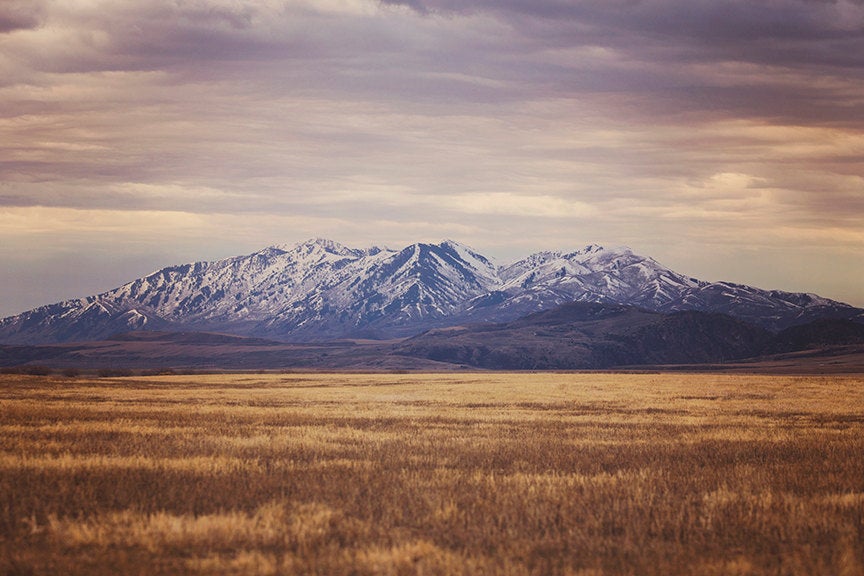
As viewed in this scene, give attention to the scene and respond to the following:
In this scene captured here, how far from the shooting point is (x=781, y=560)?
601 inches

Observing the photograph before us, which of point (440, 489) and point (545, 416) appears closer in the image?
point (440, 489)

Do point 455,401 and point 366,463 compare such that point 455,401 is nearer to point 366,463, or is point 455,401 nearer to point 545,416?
point 545,416

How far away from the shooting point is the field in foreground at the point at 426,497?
15000mm

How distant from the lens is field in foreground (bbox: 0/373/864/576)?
1500 centimetres

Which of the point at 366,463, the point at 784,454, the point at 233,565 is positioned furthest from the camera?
the point at 784,454

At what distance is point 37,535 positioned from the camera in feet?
53.0

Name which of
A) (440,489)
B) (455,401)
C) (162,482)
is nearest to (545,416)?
(455,401)

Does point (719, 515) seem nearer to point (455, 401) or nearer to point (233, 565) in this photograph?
point (233, 565)

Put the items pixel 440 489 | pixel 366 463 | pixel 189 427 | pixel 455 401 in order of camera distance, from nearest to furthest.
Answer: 1. pixel 440 489
2. pixel 366 463
3. pixel 189 427
4. pixel 455 401

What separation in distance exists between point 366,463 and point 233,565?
1068 cm

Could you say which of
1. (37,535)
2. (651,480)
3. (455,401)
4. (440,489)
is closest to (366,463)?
(440,489)

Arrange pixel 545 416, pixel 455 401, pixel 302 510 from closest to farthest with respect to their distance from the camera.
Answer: pixel 302 510 < pixel 545 416 < pixel 455 401

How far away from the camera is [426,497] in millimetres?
20016

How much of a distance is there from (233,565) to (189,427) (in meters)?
22.0
